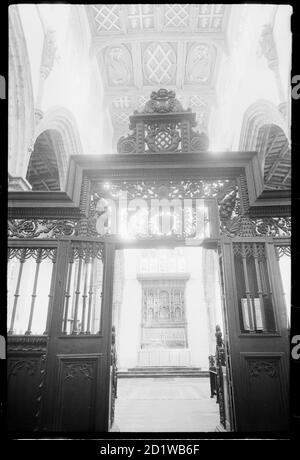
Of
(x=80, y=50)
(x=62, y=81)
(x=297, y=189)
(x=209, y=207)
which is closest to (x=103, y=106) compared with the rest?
(x=80, y=50)

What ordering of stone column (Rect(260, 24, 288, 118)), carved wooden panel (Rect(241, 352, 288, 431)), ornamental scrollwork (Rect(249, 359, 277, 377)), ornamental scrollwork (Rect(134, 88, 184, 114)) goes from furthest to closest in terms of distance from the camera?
stone column (Rect(260, 24, 288, 118)) → ornamental scrollwork (Rect(134, 88, 184, 114)) → ornamental scrollwork (Rect(249, 359, 277, 377)) → carved wooden panel (Rect(241, 352, 288, 431))

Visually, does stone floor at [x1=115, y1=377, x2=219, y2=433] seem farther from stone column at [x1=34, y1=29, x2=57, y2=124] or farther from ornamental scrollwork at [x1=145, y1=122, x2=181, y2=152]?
stone column at [x1=34, y1=29, x2=57, y2=124]

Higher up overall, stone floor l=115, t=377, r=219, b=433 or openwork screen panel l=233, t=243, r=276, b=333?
openwork screen panel l=233, t=243, r=276, b=333

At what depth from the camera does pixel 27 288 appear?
762 cm

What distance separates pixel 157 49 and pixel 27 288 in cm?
881

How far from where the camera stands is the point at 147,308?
13.6 m

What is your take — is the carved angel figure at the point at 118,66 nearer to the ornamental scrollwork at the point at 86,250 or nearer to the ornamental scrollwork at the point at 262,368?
the ornamental scrollwork at the point at 86,250

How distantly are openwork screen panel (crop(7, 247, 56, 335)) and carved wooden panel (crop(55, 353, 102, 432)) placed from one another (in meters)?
0.45

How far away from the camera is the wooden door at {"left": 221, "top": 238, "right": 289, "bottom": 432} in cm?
287

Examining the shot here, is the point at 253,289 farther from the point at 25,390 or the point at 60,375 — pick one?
the point at 25,390

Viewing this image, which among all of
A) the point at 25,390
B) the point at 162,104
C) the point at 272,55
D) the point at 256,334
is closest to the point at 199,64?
the point at 272,55

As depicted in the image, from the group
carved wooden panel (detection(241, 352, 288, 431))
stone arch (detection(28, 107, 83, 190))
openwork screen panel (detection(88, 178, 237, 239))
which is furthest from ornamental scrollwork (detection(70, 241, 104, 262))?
stone arch (detection(28, 107, 83, 190))

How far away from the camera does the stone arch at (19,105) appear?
546 cm
